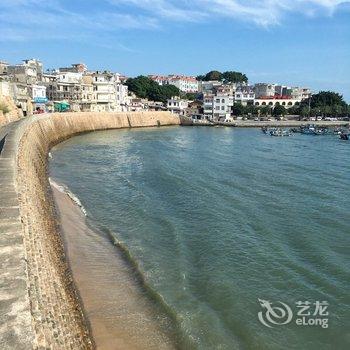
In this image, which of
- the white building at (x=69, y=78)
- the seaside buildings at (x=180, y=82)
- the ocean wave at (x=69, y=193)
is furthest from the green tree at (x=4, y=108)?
the seaside buildings at (x=180, y=82)

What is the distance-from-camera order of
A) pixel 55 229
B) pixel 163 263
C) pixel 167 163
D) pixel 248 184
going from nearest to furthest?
pixel 163 263, pixel 55 229, pixel 248 184, pixel 167 163

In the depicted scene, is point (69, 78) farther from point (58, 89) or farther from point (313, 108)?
point (313, 108)

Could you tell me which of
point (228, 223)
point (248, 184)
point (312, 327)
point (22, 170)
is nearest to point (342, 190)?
point (248, 184)

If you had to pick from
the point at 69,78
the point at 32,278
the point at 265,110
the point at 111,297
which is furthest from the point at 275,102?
the point at 32,278

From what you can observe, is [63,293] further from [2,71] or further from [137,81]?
[137,81]

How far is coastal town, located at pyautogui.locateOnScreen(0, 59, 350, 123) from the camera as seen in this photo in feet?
269

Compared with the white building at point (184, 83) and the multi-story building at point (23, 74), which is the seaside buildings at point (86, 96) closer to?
the multi-story building at point (23, 74)

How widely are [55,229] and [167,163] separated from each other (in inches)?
1036

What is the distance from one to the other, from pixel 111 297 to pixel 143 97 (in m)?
127

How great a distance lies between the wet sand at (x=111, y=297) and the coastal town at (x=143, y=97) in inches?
1453

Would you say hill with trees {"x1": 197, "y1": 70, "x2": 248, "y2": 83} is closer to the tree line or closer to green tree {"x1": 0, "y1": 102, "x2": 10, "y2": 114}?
the tree line

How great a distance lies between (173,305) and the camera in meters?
14.2

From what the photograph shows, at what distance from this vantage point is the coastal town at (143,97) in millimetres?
81875

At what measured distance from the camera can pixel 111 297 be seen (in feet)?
47.8
